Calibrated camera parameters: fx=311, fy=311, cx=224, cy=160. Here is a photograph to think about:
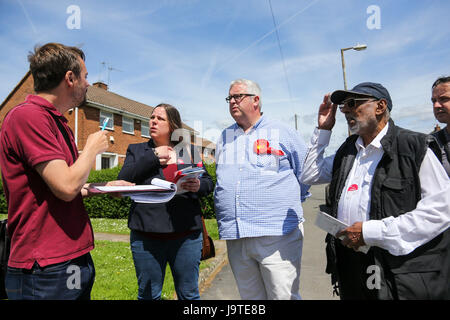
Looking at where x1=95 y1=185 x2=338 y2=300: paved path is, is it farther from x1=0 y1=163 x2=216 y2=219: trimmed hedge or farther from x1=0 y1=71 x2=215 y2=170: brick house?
x1=0 y1=71 x2=215 y2=170: brick house

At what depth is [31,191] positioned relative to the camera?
5.25 feet

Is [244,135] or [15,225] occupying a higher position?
[244,135]

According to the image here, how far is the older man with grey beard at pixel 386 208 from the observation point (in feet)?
5.89

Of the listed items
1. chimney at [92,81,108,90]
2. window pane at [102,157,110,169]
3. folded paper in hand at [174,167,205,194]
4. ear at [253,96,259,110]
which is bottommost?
folded paper in hand at [174,167,205,194]

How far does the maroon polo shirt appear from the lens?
1.55 meters

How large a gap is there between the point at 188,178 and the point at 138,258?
0.83m

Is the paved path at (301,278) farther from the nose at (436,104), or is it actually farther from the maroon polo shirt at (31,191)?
the maroon polo shirt at (31,191)

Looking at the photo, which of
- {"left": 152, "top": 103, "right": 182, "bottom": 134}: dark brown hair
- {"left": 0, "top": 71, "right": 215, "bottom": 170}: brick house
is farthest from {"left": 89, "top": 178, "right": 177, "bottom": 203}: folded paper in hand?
{"left": 0, "top": 71, "right": 215, "bottom": 170}: brick house

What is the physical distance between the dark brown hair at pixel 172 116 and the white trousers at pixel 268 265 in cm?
124

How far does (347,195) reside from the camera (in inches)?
85.4

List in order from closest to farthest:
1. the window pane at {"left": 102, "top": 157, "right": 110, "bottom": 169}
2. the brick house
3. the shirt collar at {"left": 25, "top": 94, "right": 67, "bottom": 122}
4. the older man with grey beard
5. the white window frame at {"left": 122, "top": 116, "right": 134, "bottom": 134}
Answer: the shirt collar at {"left": 25, "top": 94, "right": 67, "bottom": 122} → the older man with grey beard → the brick house → the window pane at {"left": 102, "top": 157, "right": 110, "bottom": 169} → the white window frame at {"left": 122, "top": 116, "right": 134, "bottom": 134}

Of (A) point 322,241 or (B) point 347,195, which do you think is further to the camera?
(A) point 322,241
